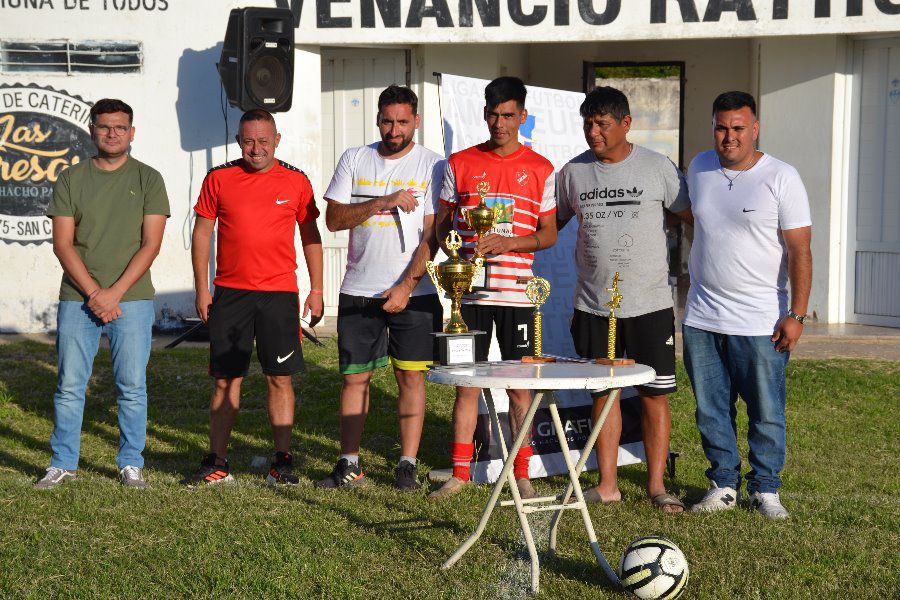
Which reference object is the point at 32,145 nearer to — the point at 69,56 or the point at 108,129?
the point at 69,56

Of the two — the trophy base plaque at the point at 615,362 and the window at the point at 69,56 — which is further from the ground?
the window at the point at 69,56

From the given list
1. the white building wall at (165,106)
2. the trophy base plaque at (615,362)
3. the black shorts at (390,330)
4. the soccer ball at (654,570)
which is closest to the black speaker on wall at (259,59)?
the white building wall at (165,106)

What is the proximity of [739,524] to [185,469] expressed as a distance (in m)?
3.03

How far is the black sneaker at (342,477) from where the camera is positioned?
19.1 ft

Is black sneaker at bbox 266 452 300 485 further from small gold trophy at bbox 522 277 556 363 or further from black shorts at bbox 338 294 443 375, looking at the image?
small gold trophy at bbox 522 277 556 363

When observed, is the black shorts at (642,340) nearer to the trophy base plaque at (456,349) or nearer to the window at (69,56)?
the trophy base plaque at (456,349)

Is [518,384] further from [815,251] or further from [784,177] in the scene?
[815,251]

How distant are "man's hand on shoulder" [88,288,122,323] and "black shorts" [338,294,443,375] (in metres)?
1.10

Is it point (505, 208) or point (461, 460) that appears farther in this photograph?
point (461, 460)

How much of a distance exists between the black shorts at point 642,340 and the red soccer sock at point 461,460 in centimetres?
80

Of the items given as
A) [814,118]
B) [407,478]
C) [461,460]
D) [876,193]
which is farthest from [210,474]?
[876,193]

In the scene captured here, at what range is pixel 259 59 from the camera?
31.7 feet

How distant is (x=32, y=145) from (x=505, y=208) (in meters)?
6.89

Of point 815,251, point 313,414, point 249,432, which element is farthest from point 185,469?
point 815,251
